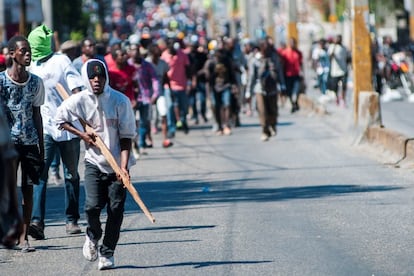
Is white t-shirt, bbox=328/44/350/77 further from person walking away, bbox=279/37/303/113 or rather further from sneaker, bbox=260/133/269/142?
sneaker, bbox=260/133/269/142

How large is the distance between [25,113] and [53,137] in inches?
50.9

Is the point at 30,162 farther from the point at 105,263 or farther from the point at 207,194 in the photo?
the point at 207,194

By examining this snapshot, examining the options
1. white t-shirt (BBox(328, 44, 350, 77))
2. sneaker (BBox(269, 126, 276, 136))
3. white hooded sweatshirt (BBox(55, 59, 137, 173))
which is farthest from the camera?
white t-shirt (BBox(328, 44, 350, 77))

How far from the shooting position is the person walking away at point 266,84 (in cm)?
2267

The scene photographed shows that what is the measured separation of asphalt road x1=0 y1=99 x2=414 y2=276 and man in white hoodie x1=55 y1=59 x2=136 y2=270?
26 cm

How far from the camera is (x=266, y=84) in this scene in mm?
22875

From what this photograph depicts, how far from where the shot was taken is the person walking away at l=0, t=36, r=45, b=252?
10859mm

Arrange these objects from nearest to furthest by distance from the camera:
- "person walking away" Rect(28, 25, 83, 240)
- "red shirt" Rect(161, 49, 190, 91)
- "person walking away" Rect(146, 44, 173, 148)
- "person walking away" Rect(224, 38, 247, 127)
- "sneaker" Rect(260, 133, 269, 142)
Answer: "person walking away" Rect(28, 25, 83, 240) < "person walking away" Rect(146, 44, 173, 148) < "sneaker" Rect(260, 133, 269, 142) < "red shirt" Rect(161, 49, 190, 91) < "person walking away" Rect(224, 38, 247, 127)

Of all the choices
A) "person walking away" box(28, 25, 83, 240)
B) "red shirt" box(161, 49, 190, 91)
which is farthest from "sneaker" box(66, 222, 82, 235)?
"red shirt" box(161, 49, 190, 91)

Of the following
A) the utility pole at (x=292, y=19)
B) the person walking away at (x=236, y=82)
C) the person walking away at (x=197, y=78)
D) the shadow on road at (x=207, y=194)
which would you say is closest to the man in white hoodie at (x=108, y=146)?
the shadow on road at (x=207, y=194)

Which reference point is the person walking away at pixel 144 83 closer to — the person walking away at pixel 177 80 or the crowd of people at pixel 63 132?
the crowd of people at pixel 63 132

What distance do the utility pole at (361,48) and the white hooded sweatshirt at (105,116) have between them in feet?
39.6

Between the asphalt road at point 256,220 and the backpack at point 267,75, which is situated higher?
the backpack at point 267,75

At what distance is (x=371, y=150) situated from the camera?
→ 65.2 feet
